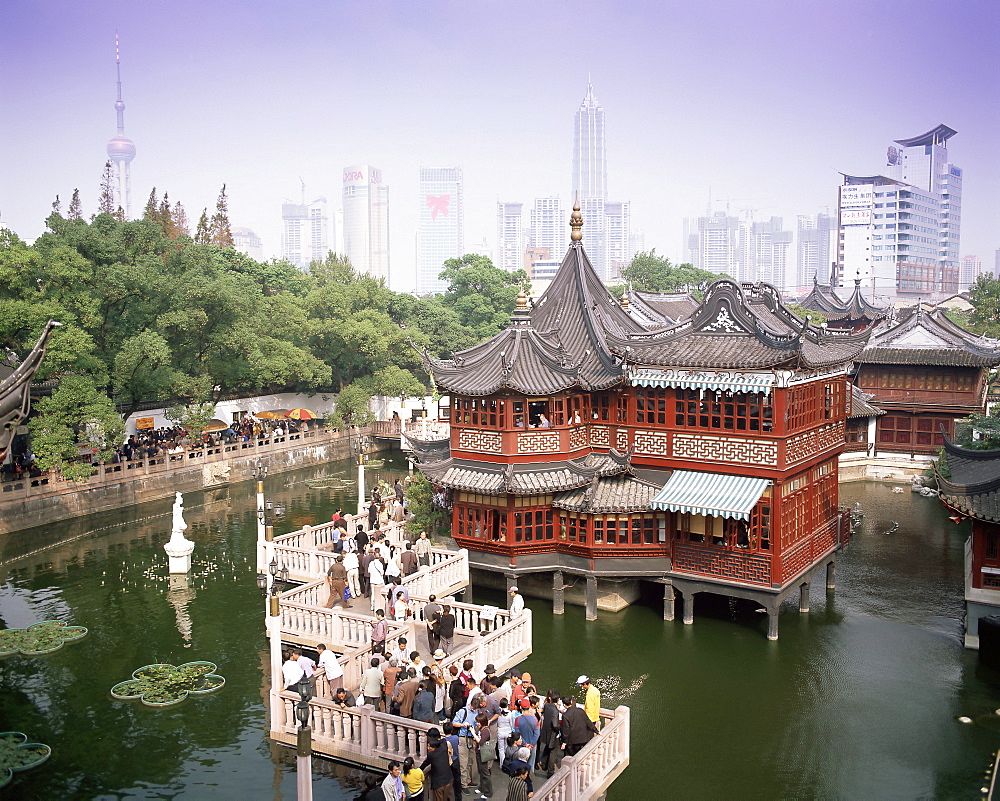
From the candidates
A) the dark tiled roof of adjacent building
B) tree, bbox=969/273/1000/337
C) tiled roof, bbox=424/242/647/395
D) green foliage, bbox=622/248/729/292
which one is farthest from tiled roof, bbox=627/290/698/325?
green foliage, bbox=622/248/729/292

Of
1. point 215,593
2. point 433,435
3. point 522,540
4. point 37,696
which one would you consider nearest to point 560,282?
point 522,540

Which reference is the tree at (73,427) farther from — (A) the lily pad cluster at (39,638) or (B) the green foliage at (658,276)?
(B) the green foliage at (658,276)

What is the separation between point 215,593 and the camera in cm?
2891

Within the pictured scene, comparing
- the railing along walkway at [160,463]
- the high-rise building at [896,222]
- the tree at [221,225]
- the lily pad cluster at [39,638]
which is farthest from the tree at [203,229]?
the high-rise building at [896,222]

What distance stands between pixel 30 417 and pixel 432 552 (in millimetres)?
22842

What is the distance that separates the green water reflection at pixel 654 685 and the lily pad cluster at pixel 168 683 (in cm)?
35

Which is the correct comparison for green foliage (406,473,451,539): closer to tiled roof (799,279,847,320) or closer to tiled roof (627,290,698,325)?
tiled roof (627,290,698,325)

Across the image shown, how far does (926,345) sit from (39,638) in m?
43.0

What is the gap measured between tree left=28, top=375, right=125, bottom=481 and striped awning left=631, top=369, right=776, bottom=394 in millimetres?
23850

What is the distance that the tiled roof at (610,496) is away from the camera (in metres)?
25.4

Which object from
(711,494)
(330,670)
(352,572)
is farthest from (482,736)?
(711,494)

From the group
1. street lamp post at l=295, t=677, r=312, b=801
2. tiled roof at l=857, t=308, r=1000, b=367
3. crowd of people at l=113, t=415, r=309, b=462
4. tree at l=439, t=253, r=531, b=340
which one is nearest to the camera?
street lamp post at l=295, t=677, r=312, b=801

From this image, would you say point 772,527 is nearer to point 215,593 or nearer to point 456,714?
point 456,714

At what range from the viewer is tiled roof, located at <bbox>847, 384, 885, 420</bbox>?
43906mm
